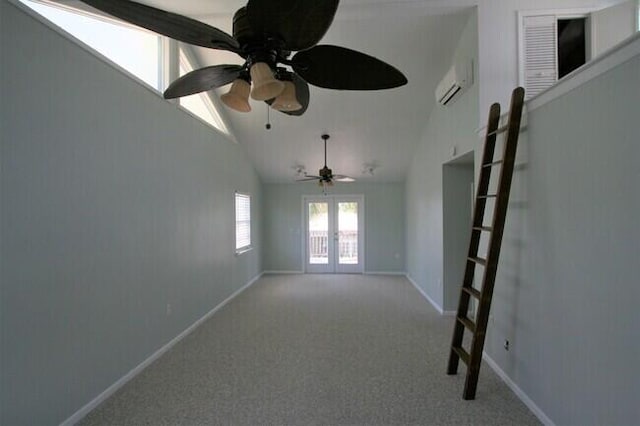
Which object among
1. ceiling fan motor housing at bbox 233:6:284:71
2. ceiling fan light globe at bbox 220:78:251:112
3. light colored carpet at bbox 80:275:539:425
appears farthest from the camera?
light colored carpet at bbox 80:275:539:425

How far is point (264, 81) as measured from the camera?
1365 millimetres

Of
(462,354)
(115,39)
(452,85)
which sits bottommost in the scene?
(462,354)

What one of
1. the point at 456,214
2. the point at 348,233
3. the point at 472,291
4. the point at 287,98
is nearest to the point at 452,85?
the point at 456,214

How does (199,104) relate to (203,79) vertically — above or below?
above

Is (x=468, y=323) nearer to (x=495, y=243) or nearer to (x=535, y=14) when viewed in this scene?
(x=495, y=243)

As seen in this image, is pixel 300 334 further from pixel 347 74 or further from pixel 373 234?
pixel 373 234

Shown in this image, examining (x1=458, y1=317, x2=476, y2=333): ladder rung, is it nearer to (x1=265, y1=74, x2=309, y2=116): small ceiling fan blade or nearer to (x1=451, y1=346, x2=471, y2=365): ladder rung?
(x1=451, y1=346, x2=471, y2=365): ladder rung

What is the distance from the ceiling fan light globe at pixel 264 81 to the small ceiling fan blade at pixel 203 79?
0.29 m

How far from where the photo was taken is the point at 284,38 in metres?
1.31

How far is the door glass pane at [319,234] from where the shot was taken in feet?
25.3

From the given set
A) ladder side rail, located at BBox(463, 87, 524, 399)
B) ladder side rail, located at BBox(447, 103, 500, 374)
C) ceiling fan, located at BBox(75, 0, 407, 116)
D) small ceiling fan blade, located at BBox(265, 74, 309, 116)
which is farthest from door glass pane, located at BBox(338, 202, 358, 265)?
Answer: ceiling fan, located at BBox(75, 0, 407, 116)

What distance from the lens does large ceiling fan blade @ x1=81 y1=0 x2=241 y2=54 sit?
121cm

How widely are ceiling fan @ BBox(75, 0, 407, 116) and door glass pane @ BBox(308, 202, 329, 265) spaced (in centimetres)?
586

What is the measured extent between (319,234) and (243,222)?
7.12ft
